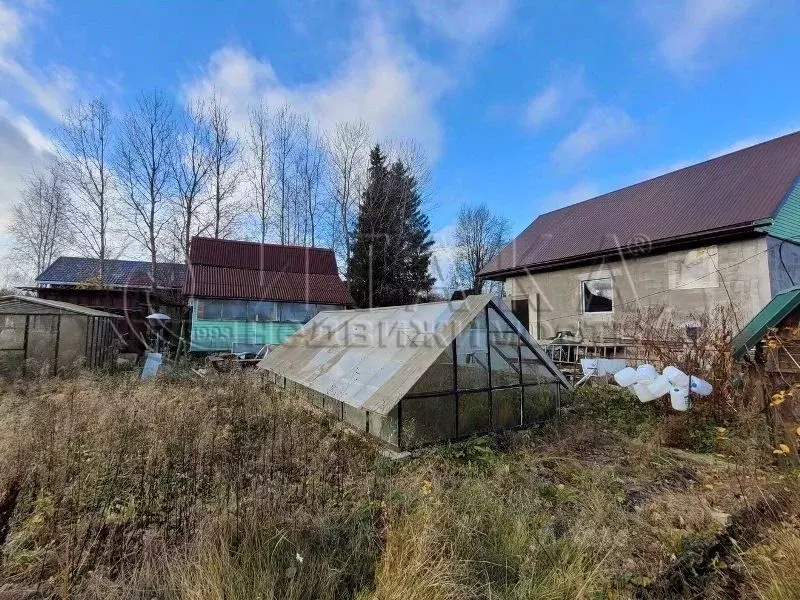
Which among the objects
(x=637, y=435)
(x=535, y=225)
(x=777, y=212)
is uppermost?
(x=535, y=225)

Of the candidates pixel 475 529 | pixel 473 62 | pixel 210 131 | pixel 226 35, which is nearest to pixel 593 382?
pixel 475 529

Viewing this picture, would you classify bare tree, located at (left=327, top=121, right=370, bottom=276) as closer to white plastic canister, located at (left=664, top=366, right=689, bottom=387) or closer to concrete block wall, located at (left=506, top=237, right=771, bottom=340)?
concrete block wall, located at (left=506, top=237, right=771, bottom=340)

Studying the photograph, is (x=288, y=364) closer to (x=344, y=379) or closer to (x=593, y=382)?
(x=344, y=379)

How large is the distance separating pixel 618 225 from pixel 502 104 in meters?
5.64

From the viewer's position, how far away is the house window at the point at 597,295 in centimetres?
1216

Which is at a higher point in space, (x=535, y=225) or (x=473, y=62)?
(x=473, y=62)

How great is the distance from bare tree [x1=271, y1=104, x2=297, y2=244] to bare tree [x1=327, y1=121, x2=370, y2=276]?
2699 mm

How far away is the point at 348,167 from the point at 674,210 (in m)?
18.6

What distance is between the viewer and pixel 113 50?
8.20m

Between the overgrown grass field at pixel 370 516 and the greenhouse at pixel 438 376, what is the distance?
1.16 feet

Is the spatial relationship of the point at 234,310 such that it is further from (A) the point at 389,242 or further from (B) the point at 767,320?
(B) the point at 767,320

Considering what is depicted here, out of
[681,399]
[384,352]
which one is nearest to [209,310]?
[384,352]

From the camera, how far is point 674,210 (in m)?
11.5

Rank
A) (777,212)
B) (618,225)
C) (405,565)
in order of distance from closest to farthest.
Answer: (405,565) → (777,212) → (618,225)
